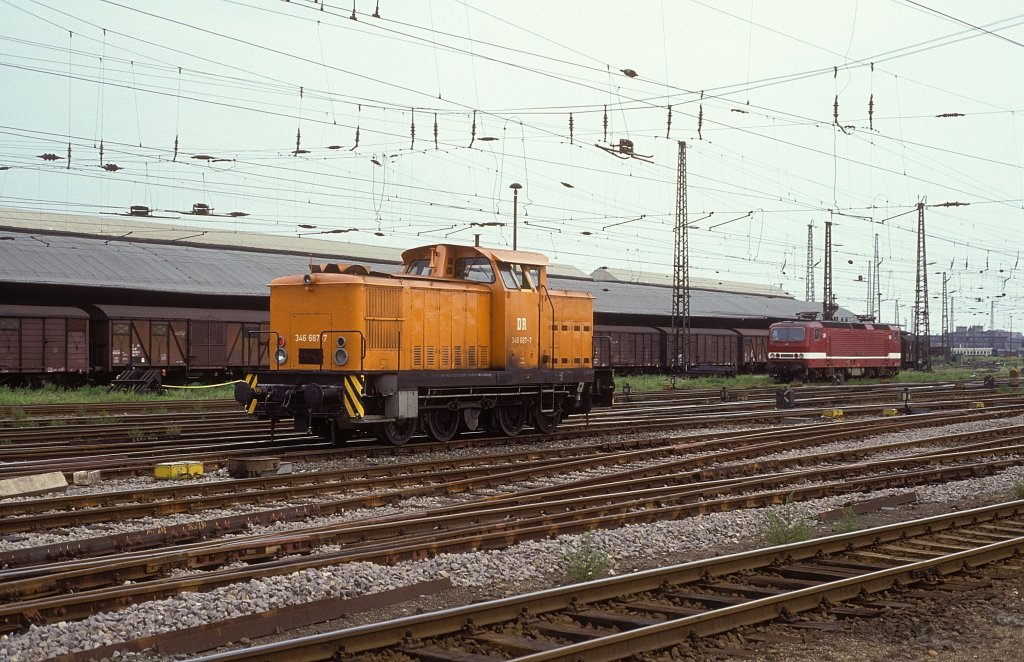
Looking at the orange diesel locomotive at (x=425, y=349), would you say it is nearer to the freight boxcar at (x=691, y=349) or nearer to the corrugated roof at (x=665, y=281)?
the freight boxcar at (x=691, y=349)

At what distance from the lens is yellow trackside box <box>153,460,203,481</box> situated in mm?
13750

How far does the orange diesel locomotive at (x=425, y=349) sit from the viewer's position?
16203 millimetres

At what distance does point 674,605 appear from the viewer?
7445 millimetres

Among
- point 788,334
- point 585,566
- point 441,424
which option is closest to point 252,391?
point 441,424

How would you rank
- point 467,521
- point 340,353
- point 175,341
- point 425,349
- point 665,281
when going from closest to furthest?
point 467,521 → point 340,353 → point 425,349 → point 175,341 → point 665,281

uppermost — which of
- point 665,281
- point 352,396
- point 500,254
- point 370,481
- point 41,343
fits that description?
point 665,281

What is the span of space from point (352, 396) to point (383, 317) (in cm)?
156

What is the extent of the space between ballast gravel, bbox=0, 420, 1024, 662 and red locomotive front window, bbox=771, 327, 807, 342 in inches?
1330

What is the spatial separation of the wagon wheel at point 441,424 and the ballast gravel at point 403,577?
17.5ft

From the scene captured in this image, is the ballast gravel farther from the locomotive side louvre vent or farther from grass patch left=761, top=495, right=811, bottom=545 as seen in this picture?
the locomotive side louvre vent

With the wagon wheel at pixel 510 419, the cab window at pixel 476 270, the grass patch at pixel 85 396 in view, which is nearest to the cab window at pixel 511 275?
the cab window at pixel 476 270

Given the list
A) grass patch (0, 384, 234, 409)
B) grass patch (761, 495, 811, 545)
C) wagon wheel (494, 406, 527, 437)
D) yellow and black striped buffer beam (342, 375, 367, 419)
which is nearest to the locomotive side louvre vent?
yellow and black striped buffer beam (342, 375, 367, 419)

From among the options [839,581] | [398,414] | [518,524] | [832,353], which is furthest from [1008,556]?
[832,353]

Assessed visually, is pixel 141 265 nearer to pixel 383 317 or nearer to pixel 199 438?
pixel 199 438
